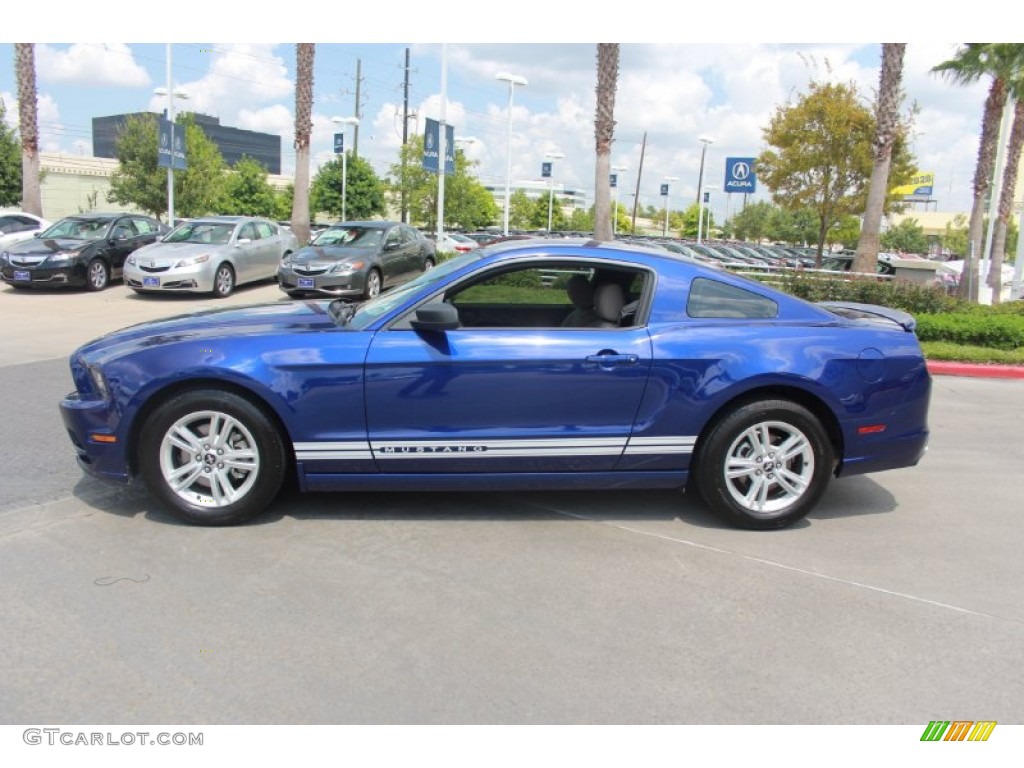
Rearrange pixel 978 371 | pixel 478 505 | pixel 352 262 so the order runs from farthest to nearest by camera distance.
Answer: pixel 352 262
pixel 978 371
pixel 478 505

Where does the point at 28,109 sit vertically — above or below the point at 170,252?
above

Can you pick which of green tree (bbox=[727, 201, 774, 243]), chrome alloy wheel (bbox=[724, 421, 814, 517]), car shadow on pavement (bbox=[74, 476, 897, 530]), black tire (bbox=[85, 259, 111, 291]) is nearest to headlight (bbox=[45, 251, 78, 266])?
black tire (bbox=[85, 259, 111, 291])

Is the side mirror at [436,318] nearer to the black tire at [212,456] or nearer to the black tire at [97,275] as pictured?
the black tire at [212,456]

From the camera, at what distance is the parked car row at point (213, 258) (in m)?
15.2

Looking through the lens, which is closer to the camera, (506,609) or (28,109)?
(506,609)

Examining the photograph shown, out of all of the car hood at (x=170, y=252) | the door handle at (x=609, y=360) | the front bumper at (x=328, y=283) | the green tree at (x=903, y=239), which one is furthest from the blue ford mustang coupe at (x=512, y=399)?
the green tree at (x=903, y=239)

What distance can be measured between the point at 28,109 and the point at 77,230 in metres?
7.19

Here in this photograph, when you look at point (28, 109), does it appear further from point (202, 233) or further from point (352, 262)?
point (352, 262)

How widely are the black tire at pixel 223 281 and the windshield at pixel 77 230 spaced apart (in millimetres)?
3195

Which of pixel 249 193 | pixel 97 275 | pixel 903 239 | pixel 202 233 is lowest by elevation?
pixel 97 275

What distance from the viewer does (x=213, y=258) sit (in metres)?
15.9

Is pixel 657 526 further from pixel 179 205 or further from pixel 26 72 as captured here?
pixel 179 205

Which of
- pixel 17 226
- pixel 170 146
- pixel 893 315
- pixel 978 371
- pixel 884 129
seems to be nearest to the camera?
pixel 893 315

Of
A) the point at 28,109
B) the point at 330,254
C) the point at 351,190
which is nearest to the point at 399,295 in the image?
the point at 330,254
